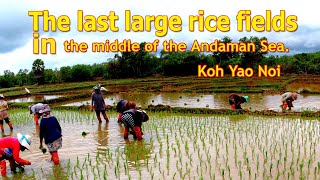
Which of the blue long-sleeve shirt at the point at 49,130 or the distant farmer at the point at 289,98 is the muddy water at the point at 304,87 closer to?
the distant farmer at the point at 289,98

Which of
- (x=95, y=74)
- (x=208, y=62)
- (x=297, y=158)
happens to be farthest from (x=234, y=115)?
(x=95, y=74)

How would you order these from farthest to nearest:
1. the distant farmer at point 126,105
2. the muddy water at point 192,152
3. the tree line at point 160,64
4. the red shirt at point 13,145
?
1. the tree line at point 160,64
2. the distant farmer at point 126,105
3. the red shirt at point 13,145
4. the muddy water at point 192,152

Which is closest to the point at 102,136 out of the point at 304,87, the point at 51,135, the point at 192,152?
the point at 51,135

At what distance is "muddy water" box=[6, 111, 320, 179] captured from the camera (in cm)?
618

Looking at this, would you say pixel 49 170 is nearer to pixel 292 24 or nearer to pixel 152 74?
pixel 292 24

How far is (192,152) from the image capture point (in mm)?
7523

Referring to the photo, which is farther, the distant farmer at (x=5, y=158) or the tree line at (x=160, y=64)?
the tree line at (x=160, y=64)

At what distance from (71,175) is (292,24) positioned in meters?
11.3

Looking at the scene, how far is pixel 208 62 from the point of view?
44156 millimetres

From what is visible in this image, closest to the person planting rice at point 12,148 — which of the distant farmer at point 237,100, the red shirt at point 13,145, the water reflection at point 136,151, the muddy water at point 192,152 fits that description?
the red shirt at point 13,145

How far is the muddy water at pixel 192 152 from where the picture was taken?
6.18m

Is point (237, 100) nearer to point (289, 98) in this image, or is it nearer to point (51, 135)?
point (289, 98)

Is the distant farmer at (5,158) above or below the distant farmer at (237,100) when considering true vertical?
below

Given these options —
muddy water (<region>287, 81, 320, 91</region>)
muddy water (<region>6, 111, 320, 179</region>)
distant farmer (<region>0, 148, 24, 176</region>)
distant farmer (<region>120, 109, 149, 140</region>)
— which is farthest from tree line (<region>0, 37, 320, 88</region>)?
distant farmer (<region>0, 148, 24, 176</region>)
